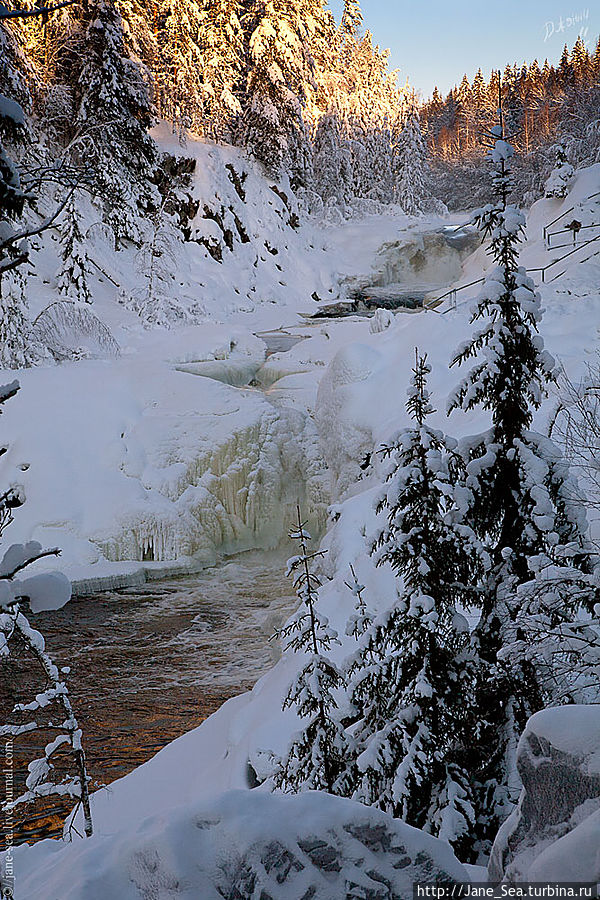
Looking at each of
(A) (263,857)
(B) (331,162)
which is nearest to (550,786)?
(A) (263,857)

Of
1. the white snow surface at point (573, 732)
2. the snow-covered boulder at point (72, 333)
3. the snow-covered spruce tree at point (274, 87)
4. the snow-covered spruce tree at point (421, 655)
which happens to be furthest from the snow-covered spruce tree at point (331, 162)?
the white snow surface at point (573, 732)

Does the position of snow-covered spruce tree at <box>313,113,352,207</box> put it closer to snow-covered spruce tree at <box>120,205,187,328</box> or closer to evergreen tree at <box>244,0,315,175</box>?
evergreen tree at <box>244,0,315,175</box>

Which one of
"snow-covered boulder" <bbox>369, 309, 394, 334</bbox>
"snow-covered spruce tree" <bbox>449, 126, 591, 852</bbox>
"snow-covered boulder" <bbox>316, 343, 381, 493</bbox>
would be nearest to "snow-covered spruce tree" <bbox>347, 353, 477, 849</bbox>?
"snow-covered spruce tree" <bbox>449, 126, 591, 852</bbox>

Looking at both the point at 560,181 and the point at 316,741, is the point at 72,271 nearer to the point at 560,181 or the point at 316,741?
the point at 560,181

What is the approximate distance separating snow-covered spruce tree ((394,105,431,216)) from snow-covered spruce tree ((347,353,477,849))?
38806 millimetres

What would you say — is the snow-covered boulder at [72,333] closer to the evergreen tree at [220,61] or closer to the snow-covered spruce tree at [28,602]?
the snow-covered spruce tree at [28,602]

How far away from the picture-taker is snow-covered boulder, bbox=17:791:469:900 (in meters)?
2.19

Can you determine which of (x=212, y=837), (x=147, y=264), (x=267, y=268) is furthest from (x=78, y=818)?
(x=267, y=268)

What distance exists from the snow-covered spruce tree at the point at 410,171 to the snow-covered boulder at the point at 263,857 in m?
41.1

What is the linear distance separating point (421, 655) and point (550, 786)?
207 centimetres

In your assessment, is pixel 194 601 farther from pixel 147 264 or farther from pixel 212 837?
pixel 147 264

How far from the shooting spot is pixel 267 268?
29641 mm

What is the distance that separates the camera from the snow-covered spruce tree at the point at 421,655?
13.5 ft

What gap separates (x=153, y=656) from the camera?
411 inches
